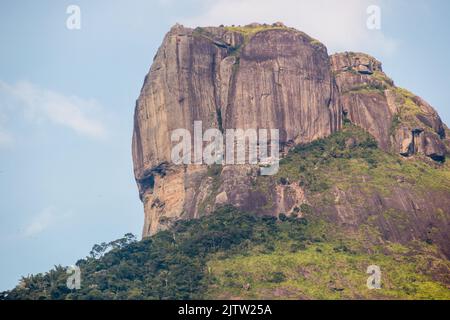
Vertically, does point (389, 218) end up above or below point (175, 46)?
below

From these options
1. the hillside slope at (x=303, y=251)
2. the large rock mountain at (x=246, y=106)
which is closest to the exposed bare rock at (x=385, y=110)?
the large rock mountain at (x=246, y=106)

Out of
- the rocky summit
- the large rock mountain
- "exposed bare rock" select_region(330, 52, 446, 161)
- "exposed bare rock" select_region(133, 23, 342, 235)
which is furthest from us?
"exposed bare rock" select_region(133, 23, 342, 235)

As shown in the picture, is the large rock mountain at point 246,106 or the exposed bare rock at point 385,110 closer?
the large rock mountain at point 246,106

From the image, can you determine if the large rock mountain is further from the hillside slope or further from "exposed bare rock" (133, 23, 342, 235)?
the hillside slope

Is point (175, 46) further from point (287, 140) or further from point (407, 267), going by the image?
point (407, 267)

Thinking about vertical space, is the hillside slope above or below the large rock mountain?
below

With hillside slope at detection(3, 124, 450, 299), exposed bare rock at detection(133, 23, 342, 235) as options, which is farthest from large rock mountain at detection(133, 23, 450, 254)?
hillside slope at detection(3, 124, 450, 299)

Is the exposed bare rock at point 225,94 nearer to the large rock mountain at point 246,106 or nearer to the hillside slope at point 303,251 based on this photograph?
the large rock mountain at point 246,106
